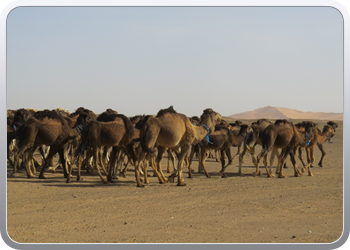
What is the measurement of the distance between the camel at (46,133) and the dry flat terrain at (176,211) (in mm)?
986

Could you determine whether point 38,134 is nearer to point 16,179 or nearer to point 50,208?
point 16,179

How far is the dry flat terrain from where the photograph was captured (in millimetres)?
9695

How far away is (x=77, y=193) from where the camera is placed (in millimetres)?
14781

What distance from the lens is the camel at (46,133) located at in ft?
57.0

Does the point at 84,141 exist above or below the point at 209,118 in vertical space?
below

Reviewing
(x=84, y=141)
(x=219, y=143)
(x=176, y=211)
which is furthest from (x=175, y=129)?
(x=176, y=211)

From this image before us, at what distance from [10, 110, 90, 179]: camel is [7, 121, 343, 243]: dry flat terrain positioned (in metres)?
0.99

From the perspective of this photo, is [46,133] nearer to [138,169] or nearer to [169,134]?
[138,169]

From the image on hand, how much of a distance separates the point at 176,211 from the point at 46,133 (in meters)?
6.99

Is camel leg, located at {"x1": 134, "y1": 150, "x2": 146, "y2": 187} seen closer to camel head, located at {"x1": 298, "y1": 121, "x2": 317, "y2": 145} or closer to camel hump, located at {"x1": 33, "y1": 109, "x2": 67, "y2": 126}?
camel hump, located at {"x1": 33, "y1": 109, "x2": 67, "y2": 126}

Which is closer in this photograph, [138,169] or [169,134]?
[169,134]

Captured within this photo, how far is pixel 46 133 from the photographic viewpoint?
17.5m
